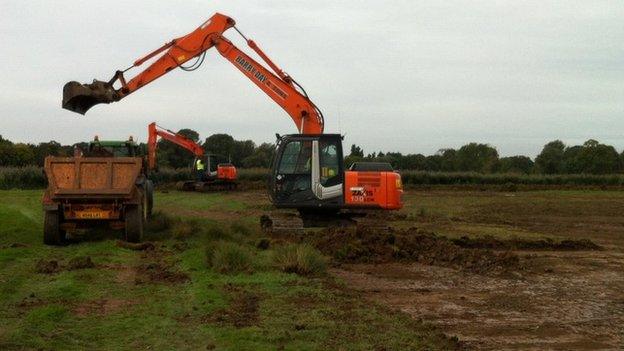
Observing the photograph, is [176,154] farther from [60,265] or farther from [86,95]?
[60,265]

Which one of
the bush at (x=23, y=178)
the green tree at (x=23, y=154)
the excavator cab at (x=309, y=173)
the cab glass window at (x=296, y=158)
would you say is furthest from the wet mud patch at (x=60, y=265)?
the green tree at (x=23, y=154)

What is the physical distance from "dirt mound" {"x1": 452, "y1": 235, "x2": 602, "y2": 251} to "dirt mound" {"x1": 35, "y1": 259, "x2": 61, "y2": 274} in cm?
906

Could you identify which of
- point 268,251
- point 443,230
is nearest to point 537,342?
point 268,251

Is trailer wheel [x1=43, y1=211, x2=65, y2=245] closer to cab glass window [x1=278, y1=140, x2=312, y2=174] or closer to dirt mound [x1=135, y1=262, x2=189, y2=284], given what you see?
dirt mound [x1=135, y1=262, x2=189, y2=284]

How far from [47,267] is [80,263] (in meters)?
0.56

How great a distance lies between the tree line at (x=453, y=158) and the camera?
75.9 metres

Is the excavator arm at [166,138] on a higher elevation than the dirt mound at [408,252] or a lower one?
higher

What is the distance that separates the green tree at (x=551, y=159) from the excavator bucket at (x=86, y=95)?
73.5 meters

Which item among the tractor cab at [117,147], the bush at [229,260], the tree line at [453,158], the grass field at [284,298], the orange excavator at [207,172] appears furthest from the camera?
the tree line at [453,158]

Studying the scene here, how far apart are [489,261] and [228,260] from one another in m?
4.96

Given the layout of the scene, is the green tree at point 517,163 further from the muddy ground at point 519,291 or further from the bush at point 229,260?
the bush at point 229,260

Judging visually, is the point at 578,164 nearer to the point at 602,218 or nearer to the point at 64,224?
the point at 602,218

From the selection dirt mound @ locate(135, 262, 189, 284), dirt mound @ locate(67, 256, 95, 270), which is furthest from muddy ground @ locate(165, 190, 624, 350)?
dirt mound @ locate(67, 256, 95, 270)

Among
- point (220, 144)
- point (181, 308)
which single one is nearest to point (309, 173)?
point (181, 308)
